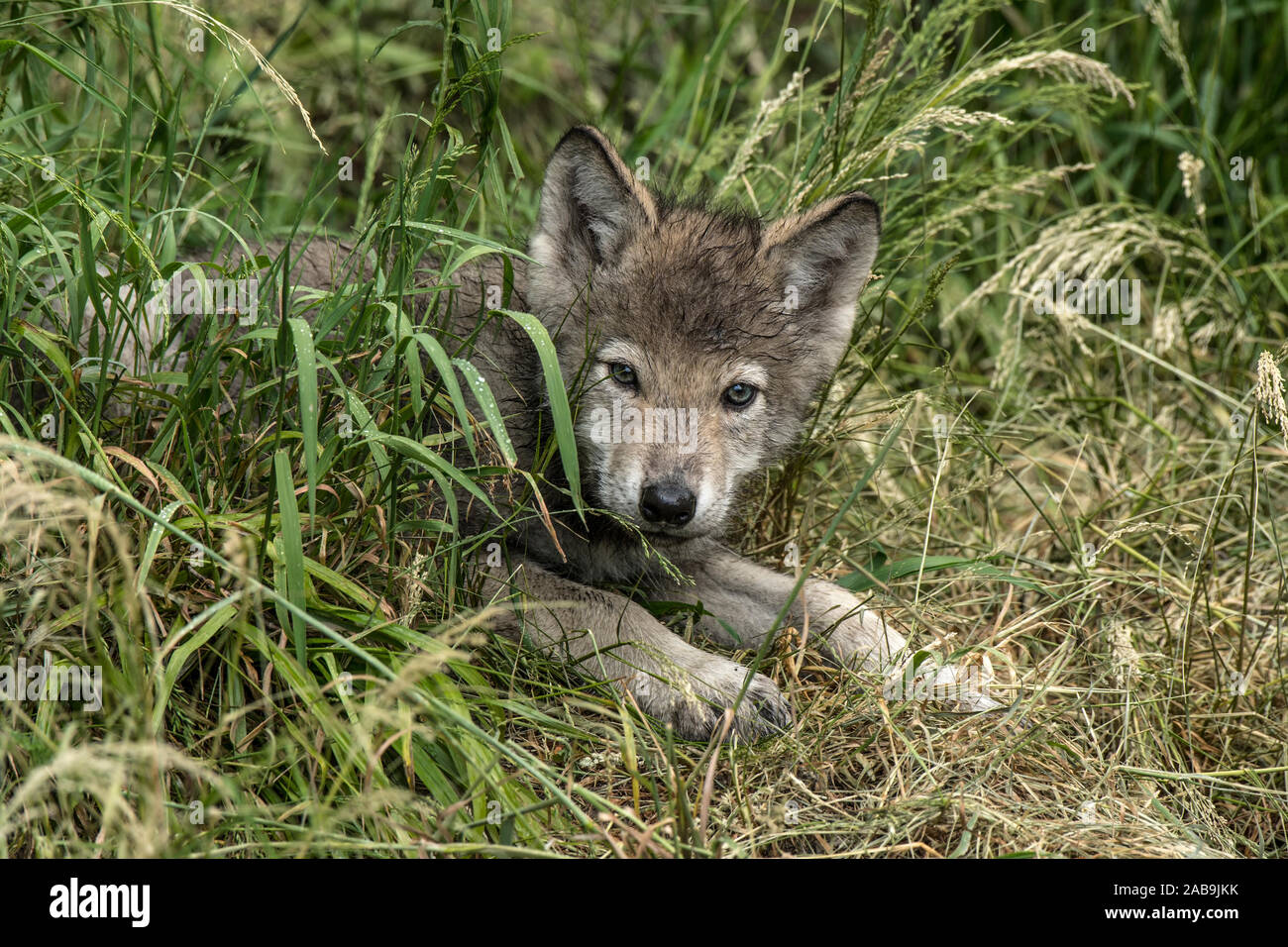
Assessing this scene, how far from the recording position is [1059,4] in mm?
5652

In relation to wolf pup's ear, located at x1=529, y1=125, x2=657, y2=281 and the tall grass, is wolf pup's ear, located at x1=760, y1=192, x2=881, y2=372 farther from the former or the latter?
wolf pup's ear, located at x1=529, y1=125, x2=657, y2=281

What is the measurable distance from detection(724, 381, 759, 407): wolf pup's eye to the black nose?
0.47 m

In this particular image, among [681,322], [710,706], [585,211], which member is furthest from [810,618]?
[585,211]

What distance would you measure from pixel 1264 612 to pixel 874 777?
1.61 metres

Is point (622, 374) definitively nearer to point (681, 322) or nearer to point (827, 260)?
point (681, 322)

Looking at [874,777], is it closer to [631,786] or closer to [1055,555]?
[631,786]

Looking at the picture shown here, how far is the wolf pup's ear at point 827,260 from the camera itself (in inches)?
146

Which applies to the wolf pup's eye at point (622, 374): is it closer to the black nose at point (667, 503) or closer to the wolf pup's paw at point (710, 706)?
the black nose at point (667, 503)

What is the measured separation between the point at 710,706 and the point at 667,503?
550mm

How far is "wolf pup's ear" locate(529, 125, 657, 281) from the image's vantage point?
367 centimetres

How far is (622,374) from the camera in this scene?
3.57 meters

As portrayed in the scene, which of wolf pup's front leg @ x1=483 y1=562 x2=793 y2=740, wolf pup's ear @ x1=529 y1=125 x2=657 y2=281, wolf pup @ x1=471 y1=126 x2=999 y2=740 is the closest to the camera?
wolf pup's front leg @ x1=483 y1=562 x2=793 y2=740

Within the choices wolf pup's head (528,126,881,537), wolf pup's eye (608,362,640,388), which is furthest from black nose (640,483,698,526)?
wolf pup's eye (608,362,640,388)

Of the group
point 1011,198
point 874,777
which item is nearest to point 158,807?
point 874,777
